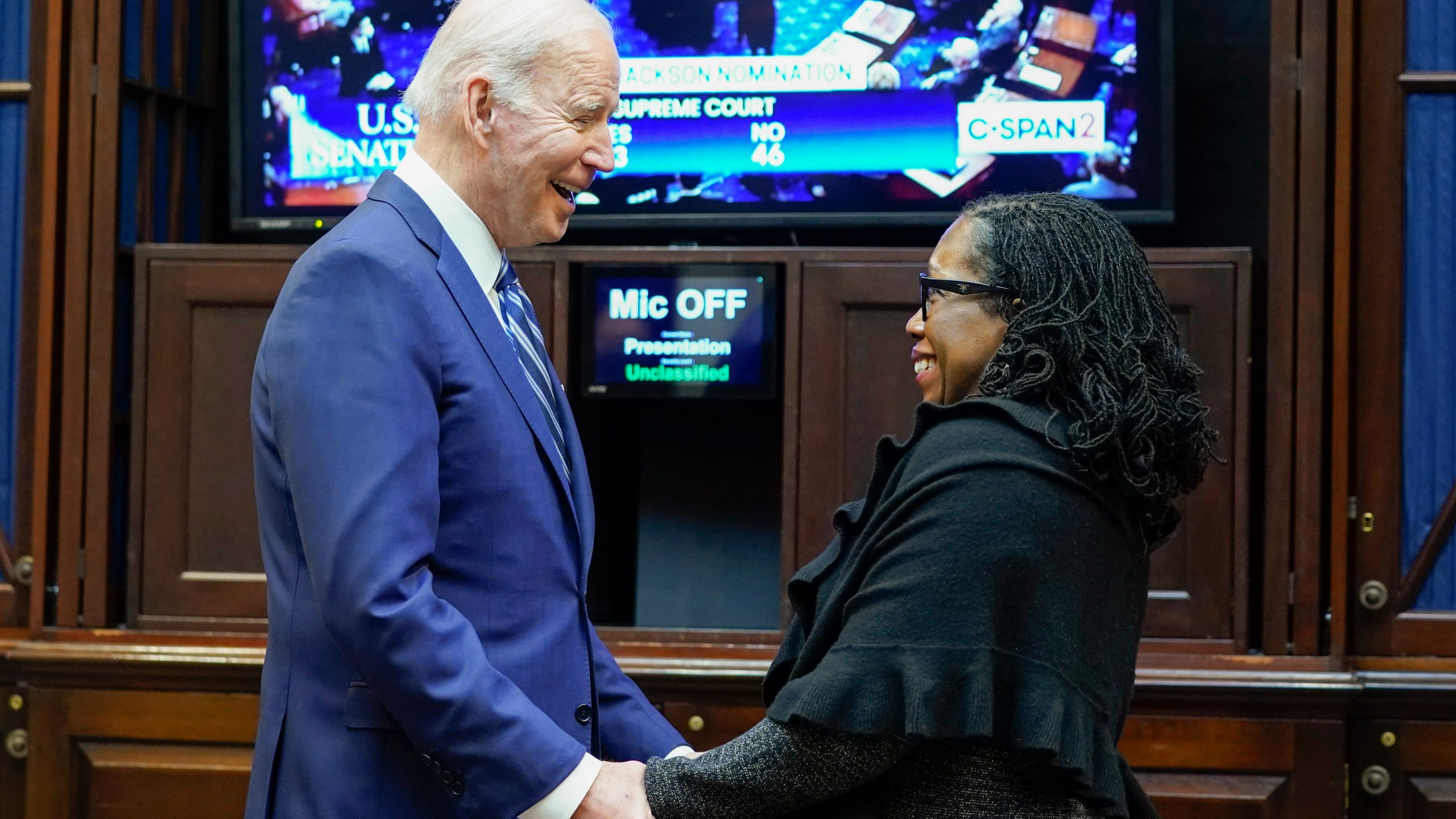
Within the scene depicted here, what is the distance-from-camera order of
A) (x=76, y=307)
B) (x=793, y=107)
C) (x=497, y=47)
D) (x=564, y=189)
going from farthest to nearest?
(x=793, y=107), (x=76, y=307), (x=564, y=189), (x=497, y=47)

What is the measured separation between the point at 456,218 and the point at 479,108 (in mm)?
129

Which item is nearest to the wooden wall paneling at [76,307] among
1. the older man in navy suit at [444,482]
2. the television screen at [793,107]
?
the television screen at [793,107]

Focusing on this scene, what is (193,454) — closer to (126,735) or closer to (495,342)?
(126,735)

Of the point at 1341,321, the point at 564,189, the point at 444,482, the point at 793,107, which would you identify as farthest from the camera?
the point at 793,107

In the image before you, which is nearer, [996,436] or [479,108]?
[996,436]

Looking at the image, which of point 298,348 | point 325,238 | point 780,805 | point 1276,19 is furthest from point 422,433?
point 1276,19

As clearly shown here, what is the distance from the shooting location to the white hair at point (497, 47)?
162 cm

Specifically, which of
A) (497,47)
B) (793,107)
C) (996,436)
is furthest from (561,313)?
(996,436)

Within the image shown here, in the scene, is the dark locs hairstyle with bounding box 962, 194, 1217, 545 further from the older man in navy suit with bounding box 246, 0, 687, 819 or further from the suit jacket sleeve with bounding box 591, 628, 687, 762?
the suit jacket sleeve with bounding box 591, 628, 687, 762

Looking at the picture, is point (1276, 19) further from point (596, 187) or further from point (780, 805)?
point (780, 805)

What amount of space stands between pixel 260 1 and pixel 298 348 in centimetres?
208

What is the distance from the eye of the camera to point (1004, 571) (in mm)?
1342

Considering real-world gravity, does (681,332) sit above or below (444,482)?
Answer: above

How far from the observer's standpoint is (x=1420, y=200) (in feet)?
9.24
